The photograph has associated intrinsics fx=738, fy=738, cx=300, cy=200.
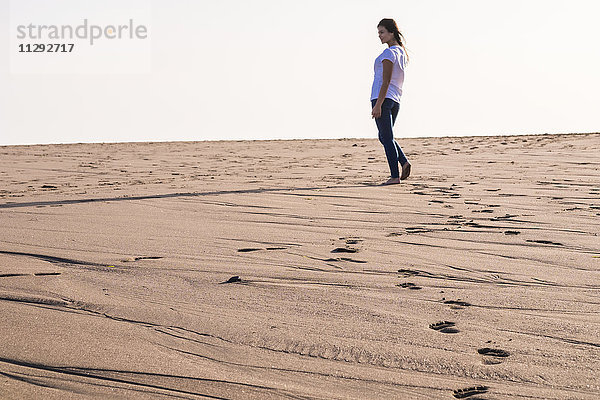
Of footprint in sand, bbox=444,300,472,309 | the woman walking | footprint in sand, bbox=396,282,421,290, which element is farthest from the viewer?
the woman walking

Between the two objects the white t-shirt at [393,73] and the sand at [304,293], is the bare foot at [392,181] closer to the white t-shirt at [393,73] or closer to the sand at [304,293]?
the sand at [304,293]

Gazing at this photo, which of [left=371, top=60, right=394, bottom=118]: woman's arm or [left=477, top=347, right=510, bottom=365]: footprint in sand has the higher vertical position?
[left=371, top=60, right=394, bottom=118]: woman's arm

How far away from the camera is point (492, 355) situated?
1945 mm

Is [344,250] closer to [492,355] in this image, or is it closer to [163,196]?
[492,355]

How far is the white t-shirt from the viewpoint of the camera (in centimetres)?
595

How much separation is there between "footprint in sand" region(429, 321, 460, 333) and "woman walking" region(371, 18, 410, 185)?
3.72 metres

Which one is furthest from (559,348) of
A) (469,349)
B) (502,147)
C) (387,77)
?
(502,147)

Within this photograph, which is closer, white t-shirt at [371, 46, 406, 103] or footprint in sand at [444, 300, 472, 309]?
footprint in sand at [444, 300, 472, 309]

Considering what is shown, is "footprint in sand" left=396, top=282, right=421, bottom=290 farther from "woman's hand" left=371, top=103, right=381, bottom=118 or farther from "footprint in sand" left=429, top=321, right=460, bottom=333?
"woman's hand" left=371, top=103, right=381, bottom=118

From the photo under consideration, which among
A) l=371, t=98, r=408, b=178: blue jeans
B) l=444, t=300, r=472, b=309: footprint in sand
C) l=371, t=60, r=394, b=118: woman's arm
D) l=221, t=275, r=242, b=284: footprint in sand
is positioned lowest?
l=444, t=300, r=472, b=309: footprint in sand

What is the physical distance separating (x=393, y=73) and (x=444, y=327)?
407 cm

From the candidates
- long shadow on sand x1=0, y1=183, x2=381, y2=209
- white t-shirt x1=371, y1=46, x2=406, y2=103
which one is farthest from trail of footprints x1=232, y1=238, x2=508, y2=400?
white t-shirt x1=371, y1=46, x2=406, y2=103

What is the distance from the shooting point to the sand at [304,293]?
Result: 1.81 metres

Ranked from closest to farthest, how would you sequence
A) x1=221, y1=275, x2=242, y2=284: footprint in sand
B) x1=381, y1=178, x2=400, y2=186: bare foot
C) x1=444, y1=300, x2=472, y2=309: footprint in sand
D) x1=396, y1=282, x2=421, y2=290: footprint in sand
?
x1=444, y1=300, x2=472, y2=309: footprint in sand
x1=396, y1=282, x2=421, y2=290: footprint in sand
x1=221, y1=275, x2=242, y2=284: footprint in sand
x1=381, y1=178, x2=400, y2=186: bare foot
